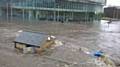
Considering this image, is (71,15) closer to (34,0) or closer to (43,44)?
(34,0)

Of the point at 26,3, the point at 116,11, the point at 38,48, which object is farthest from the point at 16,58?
the point at 116,11

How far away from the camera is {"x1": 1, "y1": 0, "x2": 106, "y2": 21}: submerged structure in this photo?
150ft

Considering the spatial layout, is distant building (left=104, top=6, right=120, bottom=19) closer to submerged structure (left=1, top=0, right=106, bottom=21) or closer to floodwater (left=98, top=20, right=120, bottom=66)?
submerged structure (left=1, top=0, right=106, bottom=21)

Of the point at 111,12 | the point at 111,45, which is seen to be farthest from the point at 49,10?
the point at 111,12

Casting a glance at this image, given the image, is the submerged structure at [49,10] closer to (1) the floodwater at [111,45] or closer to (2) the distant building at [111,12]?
(1) the floodwater at [111,45]

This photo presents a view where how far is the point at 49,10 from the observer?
4903 cm

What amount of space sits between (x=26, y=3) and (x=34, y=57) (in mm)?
34438

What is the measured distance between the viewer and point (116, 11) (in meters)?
97.9

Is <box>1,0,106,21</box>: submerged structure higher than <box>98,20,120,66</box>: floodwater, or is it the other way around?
<box>1,0,106,21</box>: submerged structure

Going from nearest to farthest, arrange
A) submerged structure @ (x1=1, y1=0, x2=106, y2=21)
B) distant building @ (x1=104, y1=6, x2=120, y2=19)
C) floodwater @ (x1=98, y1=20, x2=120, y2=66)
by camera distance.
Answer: floodwater @ (x1=98, y1=20, x2=120, y2=66)
submerged structure @ (x1=1, y1=0, x2=106, y2=21)
distant building @ (x1=104, y1=6, x2=120, y2=19)

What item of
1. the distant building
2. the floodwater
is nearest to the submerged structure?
the floodwater

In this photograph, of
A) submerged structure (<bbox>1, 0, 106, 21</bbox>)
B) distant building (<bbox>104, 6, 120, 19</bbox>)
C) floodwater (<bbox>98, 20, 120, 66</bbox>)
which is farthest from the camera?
distant building (<bbox>104, 6, 120, 19</bbox>)

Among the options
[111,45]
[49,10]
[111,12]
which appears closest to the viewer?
[111,45]

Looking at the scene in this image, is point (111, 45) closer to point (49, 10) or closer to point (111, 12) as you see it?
point (49, 10)
